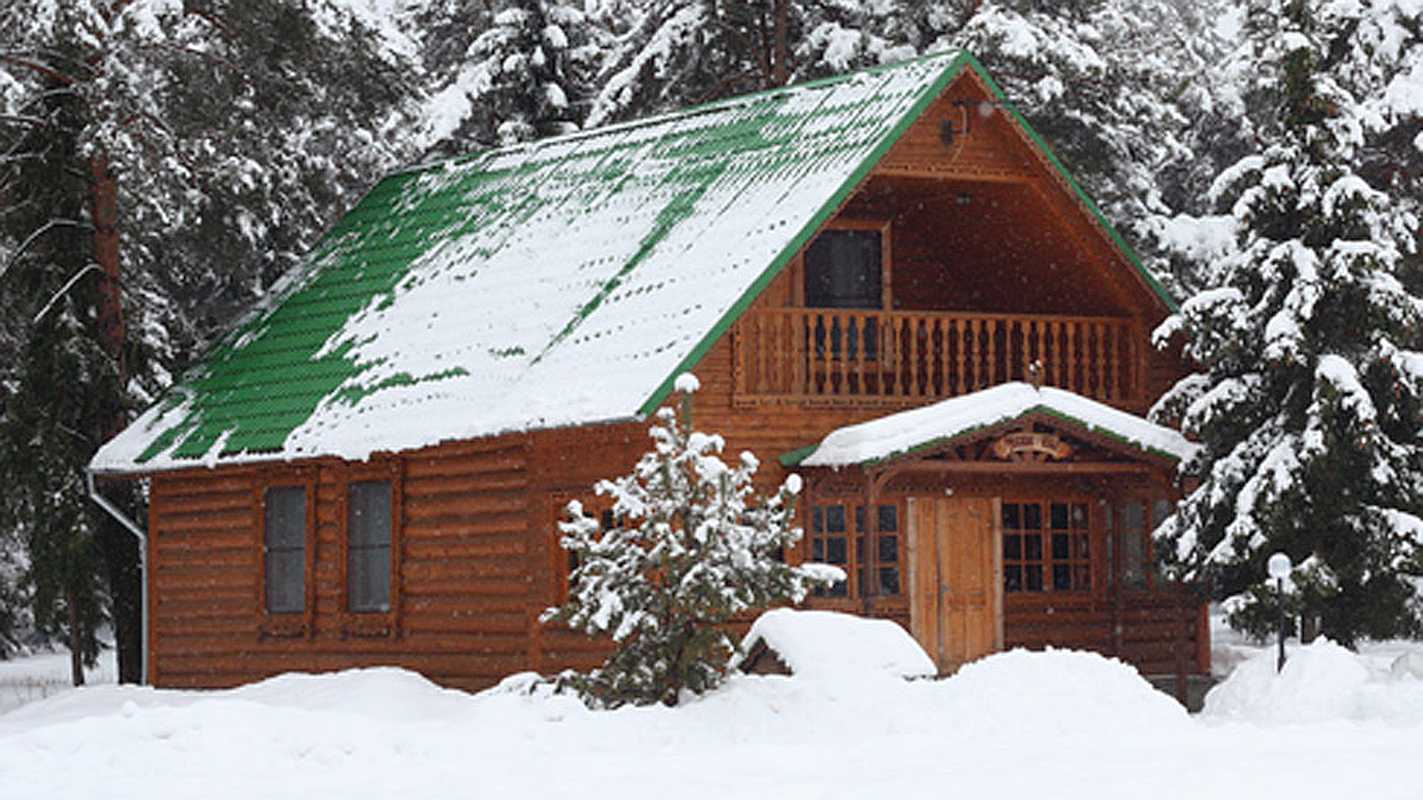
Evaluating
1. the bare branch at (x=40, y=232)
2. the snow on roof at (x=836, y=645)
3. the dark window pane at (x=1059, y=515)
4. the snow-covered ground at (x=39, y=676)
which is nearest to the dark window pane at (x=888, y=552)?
the dark window pane at (x=1059, y=515)

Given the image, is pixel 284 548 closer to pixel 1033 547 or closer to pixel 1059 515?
pixel 1033 547

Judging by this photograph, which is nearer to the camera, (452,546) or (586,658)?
(586,658)

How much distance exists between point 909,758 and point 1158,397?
36.3ft

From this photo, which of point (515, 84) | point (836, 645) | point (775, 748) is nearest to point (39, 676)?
point (515, 84)

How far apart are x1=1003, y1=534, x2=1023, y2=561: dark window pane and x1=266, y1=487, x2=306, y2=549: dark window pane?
24.4 feet

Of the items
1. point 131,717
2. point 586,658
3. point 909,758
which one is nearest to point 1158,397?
point 586,658

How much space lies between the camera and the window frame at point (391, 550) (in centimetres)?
2494

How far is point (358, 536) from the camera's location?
25609 mm

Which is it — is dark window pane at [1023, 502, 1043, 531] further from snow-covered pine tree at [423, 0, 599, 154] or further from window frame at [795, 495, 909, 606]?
snow-covered pine tree at [423, 0, 599, 154]

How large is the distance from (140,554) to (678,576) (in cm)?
1371

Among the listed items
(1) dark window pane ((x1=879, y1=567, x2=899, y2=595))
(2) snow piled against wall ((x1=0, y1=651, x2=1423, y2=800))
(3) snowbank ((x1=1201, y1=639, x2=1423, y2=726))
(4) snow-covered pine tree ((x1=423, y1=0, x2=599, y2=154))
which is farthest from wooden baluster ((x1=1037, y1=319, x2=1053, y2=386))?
(4) snow-covered pine tree ((x1=423, y1=0, x2=599, y2=154))

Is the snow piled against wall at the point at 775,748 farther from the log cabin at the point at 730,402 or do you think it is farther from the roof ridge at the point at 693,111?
the roof ridge at the point at 693,111

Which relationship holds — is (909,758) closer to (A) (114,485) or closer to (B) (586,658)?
A: (B) (586,658)

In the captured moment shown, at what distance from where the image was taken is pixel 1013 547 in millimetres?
24672
